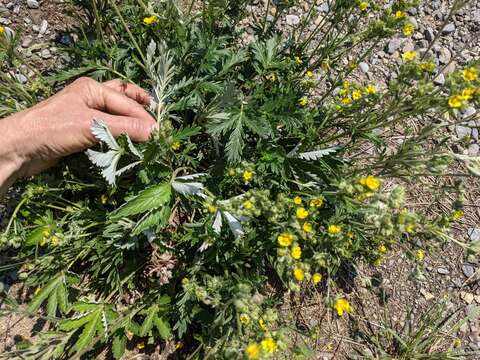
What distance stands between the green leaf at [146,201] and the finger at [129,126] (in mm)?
418

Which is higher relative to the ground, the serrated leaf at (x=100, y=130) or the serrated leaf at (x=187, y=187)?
the serrated leaf at (x=100, y=130)

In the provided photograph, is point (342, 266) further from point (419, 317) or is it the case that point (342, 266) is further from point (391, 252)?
point (419, 317)

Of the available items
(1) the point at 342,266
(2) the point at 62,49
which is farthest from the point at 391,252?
(2) the point at 62,49

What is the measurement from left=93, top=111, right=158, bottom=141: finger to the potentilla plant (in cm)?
8

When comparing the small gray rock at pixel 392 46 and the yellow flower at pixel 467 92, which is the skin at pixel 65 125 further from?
the small gray rock at pixel 392 46

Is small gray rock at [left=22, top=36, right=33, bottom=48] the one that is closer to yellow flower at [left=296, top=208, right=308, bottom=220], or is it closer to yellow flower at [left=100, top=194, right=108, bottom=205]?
yellow flower at [left=100, top=194, right=108, bottom=205]

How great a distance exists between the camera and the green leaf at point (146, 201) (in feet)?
7.72

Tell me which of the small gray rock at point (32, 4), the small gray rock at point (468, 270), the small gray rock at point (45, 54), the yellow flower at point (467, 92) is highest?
the yellow flower at point (467, 92)

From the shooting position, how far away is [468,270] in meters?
3.72

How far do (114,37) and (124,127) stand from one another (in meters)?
1.33

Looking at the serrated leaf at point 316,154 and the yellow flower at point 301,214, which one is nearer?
the yellow flower at point 301,214

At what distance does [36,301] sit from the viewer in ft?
9.27

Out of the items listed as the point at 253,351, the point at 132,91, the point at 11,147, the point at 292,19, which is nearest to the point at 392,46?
the point at 292,19

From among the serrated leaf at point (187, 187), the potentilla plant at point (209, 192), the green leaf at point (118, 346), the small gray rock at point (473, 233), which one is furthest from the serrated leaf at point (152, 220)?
the small gray rock at point (473, 233)
